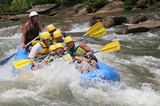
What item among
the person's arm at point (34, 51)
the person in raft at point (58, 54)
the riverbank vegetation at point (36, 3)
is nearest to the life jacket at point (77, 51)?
the person in raft at point (58, 54)

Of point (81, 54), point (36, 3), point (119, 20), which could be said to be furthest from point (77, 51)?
point (36, 3)

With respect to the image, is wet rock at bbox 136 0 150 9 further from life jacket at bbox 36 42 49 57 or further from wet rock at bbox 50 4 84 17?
life jacket at bbox 36 42 49 57

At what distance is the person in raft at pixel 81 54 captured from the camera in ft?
13.0

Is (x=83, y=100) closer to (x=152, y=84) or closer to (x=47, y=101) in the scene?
(x=47, y=101)

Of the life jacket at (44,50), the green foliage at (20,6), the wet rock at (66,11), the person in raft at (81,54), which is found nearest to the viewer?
the person in raft at (81,54)

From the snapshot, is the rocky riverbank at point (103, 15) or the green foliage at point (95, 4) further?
the green foliage at point (95, 4)

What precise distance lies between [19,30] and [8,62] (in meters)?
5.63

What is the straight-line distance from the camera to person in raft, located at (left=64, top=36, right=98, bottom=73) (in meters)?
3.96

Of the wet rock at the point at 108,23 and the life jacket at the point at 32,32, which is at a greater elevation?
the life jacket at the point at 32,32

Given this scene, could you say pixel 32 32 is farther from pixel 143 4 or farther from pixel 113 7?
pixel 143 4

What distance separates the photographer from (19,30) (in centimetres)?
1093

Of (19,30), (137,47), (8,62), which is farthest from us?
(19,30)

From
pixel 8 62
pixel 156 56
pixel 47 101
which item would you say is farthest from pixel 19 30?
pixel 47 101

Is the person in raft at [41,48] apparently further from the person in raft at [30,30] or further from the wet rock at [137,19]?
the wet rock at [137,19]
